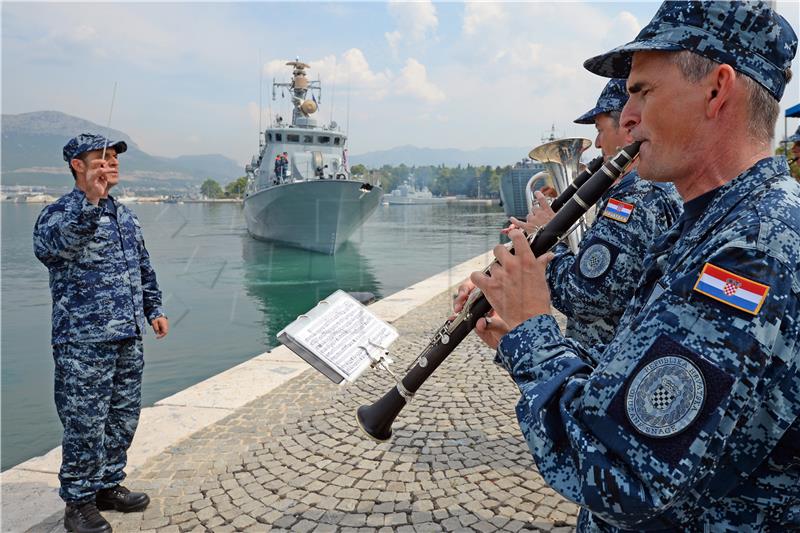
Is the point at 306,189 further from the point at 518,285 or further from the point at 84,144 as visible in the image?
the point at 518,285

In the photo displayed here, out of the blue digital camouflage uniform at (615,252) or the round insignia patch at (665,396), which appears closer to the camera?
the round insignia patch at (665,396)

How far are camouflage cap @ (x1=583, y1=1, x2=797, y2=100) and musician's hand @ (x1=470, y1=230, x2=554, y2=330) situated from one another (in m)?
0.58

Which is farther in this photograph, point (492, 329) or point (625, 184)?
point (625, 184)

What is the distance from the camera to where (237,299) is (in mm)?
16297

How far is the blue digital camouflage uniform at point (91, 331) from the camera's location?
3.24 metres

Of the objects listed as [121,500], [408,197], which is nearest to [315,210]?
[121,500]

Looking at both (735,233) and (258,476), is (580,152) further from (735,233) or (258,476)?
(735,233)

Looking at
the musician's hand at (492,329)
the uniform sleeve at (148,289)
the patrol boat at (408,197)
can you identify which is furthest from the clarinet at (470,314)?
the patrol boat at (408,197)

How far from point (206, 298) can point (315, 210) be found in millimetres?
11110

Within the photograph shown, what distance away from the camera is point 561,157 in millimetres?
5945

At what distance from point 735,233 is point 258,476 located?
3.63m

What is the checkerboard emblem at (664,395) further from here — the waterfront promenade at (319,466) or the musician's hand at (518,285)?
the waterfront promenade at (319,466)

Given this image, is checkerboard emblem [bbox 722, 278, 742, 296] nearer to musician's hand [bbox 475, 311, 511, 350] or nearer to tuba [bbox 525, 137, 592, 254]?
musician's hand [bbox 475, 311, 511, 350]

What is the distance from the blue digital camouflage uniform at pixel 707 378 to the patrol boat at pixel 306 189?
2530 centimetres
